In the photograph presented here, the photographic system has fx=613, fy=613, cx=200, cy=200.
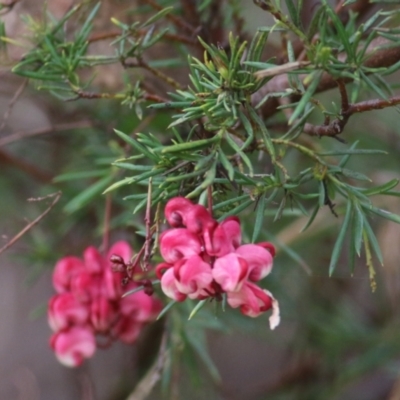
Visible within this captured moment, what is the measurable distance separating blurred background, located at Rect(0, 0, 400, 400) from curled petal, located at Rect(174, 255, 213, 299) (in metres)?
0.30

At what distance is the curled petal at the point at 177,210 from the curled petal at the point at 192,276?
0.07 feet

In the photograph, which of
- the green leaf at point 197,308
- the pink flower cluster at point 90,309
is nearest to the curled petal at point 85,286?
the pink flower cluster at point 90,309

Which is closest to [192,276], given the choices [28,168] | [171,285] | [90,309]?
[171,285]

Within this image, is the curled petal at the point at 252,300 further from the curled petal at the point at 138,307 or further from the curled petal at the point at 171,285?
the curled petal at the point at 138,307

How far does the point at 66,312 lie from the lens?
48 centimetres

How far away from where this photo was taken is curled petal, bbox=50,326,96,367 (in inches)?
19.3

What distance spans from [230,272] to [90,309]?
0.23 meters

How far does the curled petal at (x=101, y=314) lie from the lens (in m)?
0.47

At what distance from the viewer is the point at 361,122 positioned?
850 millimetres

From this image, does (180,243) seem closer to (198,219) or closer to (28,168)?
(198,219)

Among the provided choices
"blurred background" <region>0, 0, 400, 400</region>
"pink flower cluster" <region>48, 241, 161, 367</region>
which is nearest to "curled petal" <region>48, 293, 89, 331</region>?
"pink flower cluster" <region>48, 241, 161, 367</region>

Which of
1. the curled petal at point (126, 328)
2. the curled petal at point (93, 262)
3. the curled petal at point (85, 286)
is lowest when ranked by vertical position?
the curled petal at point (126, 328)

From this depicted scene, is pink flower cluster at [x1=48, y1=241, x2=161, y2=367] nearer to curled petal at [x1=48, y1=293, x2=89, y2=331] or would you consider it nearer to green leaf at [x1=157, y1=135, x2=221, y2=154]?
curled petal at [x1=48, y1=293, x2=89, y2=331]

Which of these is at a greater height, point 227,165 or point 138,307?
point 227,165
